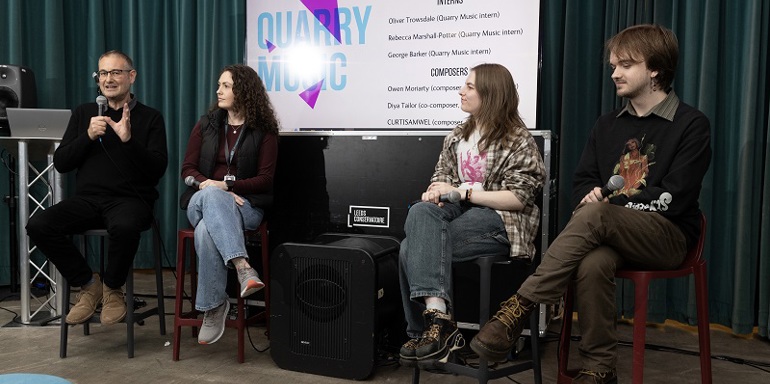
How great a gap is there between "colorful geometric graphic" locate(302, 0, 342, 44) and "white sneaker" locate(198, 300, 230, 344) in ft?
5.80

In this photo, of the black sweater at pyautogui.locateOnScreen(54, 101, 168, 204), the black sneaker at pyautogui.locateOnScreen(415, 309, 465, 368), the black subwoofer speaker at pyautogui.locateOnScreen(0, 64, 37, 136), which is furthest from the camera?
the black subwoofer speaker at pyautogui.locateOnScreen(0, 64, 37, 136)

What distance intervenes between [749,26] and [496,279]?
1.66 meters

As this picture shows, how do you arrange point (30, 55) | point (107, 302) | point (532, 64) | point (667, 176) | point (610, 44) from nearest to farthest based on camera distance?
point (667, 176), point (610, 44), point (107, 302), point (532, 64), point (30, 55)

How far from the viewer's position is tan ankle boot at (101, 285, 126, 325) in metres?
2.58

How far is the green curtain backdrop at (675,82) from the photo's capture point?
2.92m

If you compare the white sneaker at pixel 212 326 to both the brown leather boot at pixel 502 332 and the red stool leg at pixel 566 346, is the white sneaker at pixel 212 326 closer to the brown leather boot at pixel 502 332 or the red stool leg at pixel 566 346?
the brown leather boot at pixel 502 332

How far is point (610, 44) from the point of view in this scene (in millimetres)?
2160

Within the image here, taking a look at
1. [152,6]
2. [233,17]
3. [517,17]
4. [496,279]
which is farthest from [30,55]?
[496,279]

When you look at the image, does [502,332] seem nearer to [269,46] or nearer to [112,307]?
[112,307]

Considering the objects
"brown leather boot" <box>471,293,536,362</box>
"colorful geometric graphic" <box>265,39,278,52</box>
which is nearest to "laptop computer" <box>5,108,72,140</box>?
"colorful geometric graphic" <box>265,39,278,52</box>

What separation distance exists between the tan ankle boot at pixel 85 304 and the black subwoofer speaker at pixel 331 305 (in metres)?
0.80

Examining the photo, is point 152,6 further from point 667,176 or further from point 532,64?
point 667,176

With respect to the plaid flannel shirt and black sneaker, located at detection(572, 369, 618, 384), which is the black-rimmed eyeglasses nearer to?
the plaid flannel shirt

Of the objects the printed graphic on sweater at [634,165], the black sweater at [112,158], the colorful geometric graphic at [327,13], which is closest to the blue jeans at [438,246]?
the printed graphic on sweater at [634,165]
